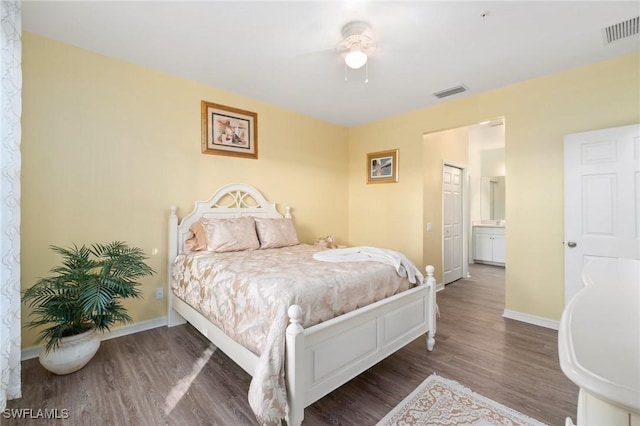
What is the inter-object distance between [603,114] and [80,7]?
451cm

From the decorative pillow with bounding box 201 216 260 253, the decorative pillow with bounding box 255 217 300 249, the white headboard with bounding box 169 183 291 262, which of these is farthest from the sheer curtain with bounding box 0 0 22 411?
the decorative pillow with bounding box 255 217 300 249

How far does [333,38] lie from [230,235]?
2.09m

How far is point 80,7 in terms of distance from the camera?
2082mm

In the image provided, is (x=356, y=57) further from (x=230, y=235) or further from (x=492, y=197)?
(x=492, y=197)

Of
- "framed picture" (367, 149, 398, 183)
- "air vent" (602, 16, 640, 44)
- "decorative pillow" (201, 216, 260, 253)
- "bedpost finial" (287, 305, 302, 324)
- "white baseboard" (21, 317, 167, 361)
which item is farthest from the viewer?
"framed picture" (367, 149, 398, 183)

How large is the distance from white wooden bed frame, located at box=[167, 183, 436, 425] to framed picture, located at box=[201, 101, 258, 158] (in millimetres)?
928

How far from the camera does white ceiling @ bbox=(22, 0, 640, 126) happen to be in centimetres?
204

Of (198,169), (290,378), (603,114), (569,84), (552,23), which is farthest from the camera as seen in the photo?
(198,169)

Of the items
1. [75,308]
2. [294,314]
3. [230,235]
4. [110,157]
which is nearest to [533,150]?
[294,314]

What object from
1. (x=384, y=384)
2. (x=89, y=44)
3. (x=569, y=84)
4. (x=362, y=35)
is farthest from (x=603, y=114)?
(x=89, y=44)

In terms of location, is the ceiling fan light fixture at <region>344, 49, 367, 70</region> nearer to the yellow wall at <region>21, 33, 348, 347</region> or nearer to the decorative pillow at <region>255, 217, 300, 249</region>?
the yellow wall at <region>21, 33, 348, 347</region>

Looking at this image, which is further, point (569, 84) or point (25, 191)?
point (569, 84)

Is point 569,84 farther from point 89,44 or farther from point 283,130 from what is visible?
point 89,44

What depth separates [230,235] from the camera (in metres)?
3.00
